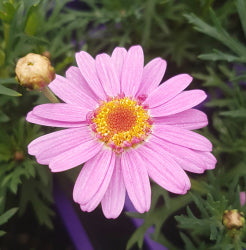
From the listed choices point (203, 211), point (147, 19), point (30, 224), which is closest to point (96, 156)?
point (203, 211)

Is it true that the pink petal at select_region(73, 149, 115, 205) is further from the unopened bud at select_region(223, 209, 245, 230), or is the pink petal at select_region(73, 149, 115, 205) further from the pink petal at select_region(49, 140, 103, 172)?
the unopened bud at select_region(223, 209, 245, 230)

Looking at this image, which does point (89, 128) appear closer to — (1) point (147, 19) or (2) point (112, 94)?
(2) point (112, 94)

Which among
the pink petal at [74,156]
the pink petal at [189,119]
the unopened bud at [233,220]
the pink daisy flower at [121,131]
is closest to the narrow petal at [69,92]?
the pink daisy flower at [121,131]

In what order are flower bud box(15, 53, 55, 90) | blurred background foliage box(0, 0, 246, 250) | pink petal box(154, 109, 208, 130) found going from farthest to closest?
blurred background foliage box(0, 0, 246, 250), pink petal box(154, 109, 208, 130), flower bud box(15, 53, 55, 90)

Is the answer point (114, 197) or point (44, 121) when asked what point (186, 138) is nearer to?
point (114, 197)

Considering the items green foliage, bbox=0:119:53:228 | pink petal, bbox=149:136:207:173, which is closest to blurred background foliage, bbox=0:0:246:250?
green foliage, bbox=0:119:53:228

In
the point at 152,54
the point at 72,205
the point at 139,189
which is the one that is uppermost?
the point at 152,54
